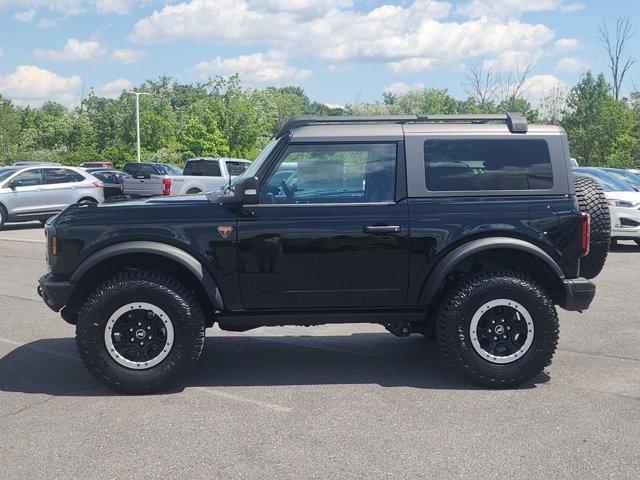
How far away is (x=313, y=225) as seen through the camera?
5555 millimetres

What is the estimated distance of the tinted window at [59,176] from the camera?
64.7 ft

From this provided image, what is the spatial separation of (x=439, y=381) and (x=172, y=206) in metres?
2.42

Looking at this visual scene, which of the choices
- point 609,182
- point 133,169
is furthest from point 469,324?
point 133,169

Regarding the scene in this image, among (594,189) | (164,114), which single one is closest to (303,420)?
(594,189)

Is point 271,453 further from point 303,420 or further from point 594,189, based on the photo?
point 594,189

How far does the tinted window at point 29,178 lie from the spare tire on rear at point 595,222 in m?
16.3

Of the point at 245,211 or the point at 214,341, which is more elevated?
the point at 245,211

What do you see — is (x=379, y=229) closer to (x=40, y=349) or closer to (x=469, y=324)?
(x=469, y=324)

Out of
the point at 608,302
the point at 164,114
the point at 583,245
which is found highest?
the point at 164,114

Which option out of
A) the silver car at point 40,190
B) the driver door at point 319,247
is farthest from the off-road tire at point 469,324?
the silver car at point 40,190

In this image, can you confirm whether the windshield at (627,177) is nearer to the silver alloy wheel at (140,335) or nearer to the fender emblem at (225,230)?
the fender emblem at (225,230)

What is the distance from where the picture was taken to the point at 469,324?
222 inches

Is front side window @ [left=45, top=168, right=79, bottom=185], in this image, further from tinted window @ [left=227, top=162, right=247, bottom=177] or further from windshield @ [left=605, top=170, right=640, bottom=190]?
windshield @ [left=605, top=170, right=640, bottom=190]

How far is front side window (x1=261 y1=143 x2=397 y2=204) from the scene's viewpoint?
5.69 metres
